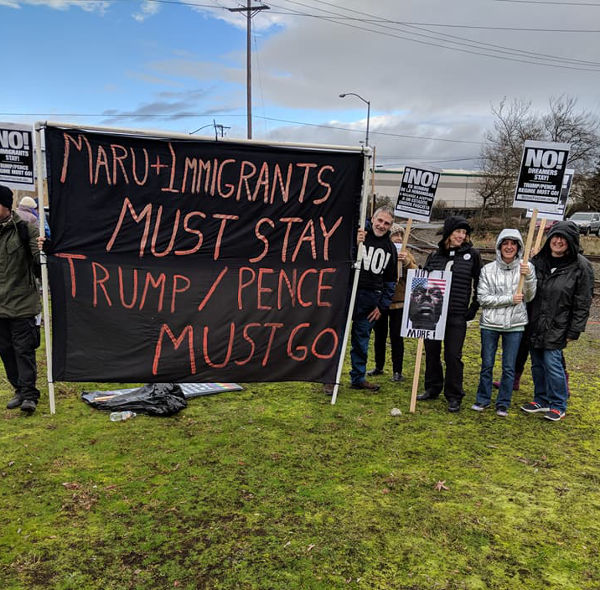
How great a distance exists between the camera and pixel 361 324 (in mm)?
5480

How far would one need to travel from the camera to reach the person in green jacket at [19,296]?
4.57 meters

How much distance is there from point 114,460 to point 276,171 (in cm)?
272

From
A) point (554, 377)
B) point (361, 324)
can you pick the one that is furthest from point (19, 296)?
point (554, 377)

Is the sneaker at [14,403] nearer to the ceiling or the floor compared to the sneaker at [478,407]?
nearer to the floor

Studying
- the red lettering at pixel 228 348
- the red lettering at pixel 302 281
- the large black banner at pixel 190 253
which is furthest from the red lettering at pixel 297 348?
the red lettering at pixel 228 348

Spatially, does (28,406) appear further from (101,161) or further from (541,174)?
(541,174)

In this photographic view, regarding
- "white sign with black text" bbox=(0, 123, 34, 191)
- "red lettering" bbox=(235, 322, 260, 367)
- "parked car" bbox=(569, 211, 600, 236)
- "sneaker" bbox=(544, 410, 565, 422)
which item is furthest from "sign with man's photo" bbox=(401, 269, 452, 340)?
"parked car" bbox=(569, 211, 600, 236)

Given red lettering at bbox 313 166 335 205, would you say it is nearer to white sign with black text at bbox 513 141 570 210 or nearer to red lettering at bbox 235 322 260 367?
red lettering at bbox 235 322 260 367

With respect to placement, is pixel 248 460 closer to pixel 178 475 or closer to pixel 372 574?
pixel 178 475

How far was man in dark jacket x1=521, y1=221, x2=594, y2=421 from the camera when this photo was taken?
480 cm

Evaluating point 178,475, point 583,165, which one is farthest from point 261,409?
point 583,165

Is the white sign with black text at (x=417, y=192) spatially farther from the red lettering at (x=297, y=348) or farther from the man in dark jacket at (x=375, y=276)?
the red lettering at (x=297, y=348)

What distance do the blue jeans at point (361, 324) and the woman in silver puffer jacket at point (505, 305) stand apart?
42.7 inches

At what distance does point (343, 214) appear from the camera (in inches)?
187
